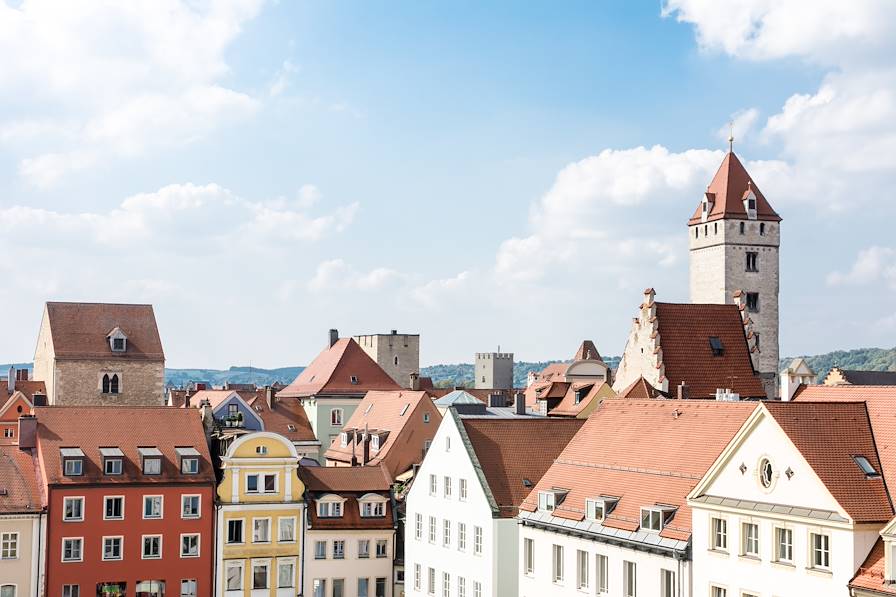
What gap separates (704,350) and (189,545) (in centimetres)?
3154

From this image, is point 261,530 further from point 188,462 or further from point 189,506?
point 188,462

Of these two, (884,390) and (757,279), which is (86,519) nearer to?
(884,390)

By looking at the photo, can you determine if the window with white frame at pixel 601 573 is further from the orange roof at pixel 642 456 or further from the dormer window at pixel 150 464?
the dormer window at pixel 150 464

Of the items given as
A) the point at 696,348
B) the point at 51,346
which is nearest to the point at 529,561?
the point at 696,348

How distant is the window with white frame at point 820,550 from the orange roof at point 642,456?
6.00 m

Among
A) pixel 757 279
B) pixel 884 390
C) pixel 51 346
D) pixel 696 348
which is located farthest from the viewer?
pixel 757 279

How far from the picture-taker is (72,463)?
6506 cm

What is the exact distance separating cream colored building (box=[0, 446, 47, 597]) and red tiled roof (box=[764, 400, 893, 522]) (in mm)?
40104

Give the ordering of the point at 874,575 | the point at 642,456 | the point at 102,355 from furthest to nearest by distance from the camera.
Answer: the point at 102,355 < the point at 642,456 < the point at 874,575

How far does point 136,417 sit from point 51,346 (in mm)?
30585

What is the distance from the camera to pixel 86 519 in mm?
64625

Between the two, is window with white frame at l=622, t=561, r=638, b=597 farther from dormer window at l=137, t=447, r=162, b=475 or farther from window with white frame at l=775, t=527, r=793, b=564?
dormer window at l=137, t=447, r=162, b=475

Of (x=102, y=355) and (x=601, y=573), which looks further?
(x=102, y=355)

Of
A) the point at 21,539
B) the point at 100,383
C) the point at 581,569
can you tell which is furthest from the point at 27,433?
the point at 581,569
